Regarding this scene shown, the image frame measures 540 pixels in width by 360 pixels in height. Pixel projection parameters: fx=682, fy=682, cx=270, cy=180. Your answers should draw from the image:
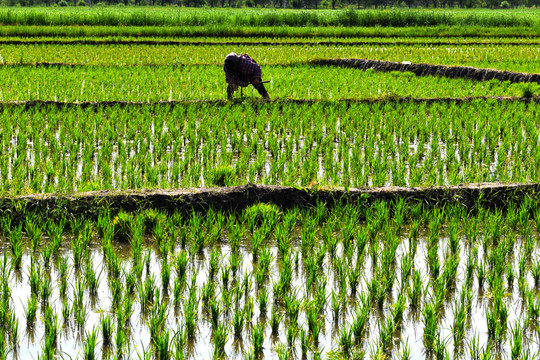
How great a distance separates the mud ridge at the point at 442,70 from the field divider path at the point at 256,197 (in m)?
6.77

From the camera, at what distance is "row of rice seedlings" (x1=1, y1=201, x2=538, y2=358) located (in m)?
2.41

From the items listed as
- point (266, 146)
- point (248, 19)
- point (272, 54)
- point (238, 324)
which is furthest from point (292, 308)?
point (248, 19)

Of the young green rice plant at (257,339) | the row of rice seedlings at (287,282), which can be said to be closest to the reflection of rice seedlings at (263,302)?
the row of rice seedlings at (287,282)

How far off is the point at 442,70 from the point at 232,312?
9788 mm

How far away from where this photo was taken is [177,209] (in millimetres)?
3818

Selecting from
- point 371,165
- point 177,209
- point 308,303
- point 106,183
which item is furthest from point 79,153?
point 308,303

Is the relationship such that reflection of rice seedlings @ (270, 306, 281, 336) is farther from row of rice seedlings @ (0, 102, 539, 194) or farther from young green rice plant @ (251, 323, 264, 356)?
row of rice seedlings @ (0, 102, 539, 194)

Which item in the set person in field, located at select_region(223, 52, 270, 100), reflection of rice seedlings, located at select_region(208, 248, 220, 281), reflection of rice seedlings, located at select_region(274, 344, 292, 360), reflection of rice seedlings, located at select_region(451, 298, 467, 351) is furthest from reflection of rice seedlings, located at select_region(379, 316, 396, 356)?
person in field, located at select_region(223, 52, 270, 100)

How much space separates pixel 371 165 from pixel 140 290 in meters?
2.69

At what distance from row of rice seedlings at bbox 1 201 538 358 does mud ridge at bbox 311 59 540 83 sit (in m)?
7.22

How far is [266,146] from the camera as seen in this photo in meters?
5.89

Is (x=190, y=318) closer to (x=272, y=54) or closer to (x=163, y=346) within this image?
(x=163, y=346)

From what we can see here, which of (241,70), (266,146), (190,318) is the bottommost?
(266,146)

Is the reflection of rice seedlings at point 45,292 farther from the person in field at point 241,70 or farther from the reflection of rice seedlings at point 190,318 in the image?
the person in field at point 241,70
